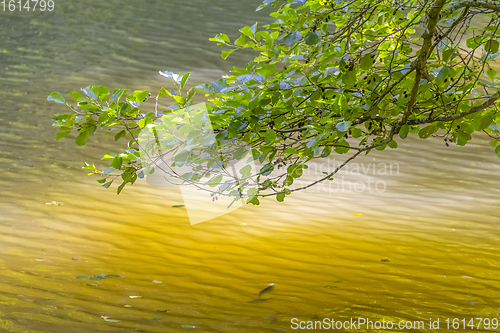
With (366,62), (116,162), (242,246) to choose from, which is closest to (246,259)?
(242,246)

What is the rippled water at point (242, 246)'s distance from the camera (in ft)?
9.79

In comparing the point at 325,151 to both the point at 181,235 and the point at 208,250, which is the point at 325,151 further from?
the point at 181,235

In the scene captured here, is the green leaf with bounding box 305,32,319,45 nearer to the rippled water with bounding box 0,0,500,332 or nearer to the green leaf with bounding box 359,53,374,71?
the green leaf with bounding box 359,53,374,71

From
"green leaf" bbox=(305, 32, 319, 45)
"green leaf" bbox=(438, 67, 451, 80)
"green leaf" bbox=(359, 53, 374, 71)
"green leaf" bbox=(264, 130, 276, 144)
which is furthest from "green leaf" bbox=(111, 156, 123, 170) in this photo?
"green leaf" bbox=(438, 67, 451, 80)

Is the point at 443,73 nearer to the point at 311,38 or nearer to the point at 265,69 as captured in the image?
the point at 311,38

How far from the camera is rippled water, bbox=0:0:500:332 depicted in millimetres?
2984

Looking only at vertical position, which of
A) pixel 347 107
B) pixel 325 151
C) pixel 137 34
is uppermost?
pixel 137 34

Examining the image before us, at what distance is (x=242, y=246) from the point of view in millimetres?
4168

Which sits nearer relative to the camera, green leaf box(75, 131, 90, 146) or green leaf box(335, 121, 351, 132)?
green leaf box(335, 121, 351, 132)

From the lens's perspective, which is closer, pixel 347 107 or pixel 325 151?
pixel 347 107

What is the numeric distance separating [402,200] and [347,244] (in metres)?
Answer: 1.67

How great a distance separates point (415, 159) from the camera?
282 inches

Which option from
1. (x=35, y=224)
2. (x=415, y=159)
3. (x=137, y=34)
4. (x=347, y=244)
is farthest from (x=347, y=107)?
(x=137, y=34)

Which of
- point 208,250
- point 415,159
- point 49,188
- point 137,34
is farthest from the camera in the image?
point 137,34
